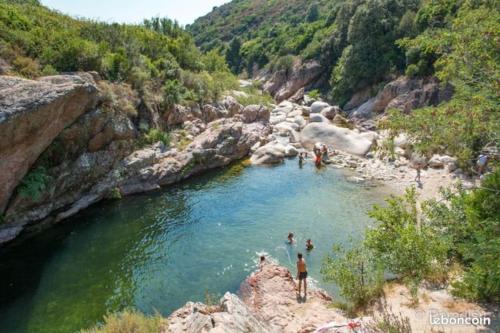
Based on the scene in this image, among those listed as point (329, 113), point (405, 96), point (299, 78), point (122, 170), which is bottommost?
point (122, 170)

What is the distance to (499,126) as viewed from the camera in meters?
8.91

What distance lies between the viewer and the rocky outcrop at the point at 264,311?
30.8 feet

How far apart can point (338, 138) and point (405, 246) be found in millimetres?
26794

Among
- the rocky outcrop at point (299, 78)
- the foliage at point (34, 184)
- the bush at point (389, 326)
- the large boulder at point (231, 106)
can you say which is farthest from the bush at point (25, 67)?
the rocky outcrop at point (299, 78)

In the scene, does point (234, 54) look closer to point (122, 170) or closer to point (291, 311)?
point (122, 170)

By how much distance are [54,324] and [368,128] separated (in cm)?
3863

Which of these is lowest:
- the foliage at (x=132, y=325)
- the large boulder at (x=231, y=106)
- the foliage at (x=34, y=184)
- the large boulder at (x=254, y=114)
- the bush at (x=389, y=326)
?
the bush at (x=389, y=326)

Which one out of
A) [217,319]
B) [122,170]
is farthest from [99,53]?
[217,319]

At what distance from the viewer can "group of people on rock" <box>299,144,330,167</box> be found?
33.1 m

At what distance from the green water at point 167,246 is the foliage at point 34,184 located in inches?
102

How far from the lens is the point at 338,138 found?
37.4 meters

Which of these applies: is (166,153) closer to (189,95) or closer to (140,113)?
(140,113)

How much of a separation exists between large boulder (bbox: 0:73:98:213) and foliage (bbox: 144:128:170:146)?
353 inches

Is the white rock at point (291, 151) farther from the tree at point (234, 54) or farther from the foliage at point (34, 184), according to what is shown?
the tree at point (234, 54)
